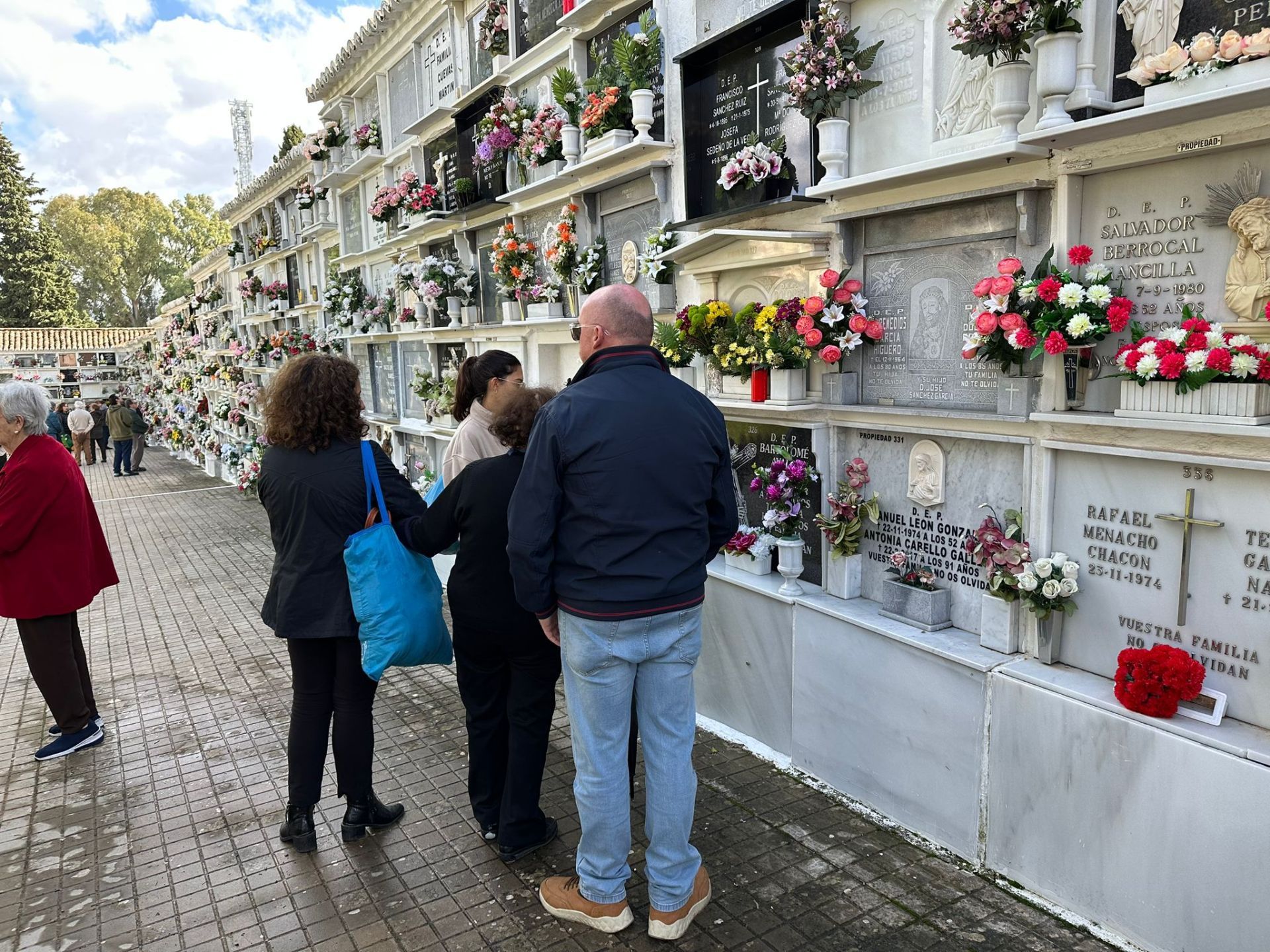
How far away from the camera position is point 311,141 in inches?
431

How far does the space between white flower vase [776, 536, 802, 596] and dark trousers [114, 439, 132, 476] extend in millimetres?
18516

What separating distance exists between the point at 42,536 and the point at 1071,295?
479 cm

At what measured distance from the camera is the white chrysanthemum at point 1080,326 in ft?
9.10

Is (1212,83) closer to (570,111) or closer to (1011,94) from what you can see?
(1011,94)

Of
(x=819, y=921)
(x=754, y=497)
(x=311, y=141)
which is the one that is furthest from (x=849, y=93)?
(x=311, y=141)

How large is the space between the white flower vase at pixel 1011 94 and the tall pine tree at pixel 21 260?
144 ft

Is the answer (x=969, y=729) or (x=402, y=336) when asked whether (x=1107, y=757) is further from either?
(x=402, y=336)

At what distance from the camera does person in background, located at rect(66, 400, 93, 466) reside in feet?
49.0

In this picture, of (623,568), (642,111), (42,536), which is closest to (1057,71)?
(623,568)

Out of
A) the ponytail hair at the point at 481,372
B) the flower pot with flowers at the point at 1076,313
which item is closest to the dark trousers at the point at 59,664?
the ponytail hair at the point at 481,372

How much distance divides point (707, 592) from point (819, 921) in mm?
1973

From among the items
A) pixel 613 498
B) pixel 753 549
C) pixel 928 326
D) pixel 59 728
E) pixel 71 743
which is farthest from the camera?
pixel 59 728

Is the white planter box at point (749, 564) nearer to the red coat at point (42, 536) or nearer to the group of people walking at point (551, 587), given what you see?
the group of people walking at point (551, 587)

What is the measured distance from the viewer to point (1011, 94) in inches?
116
